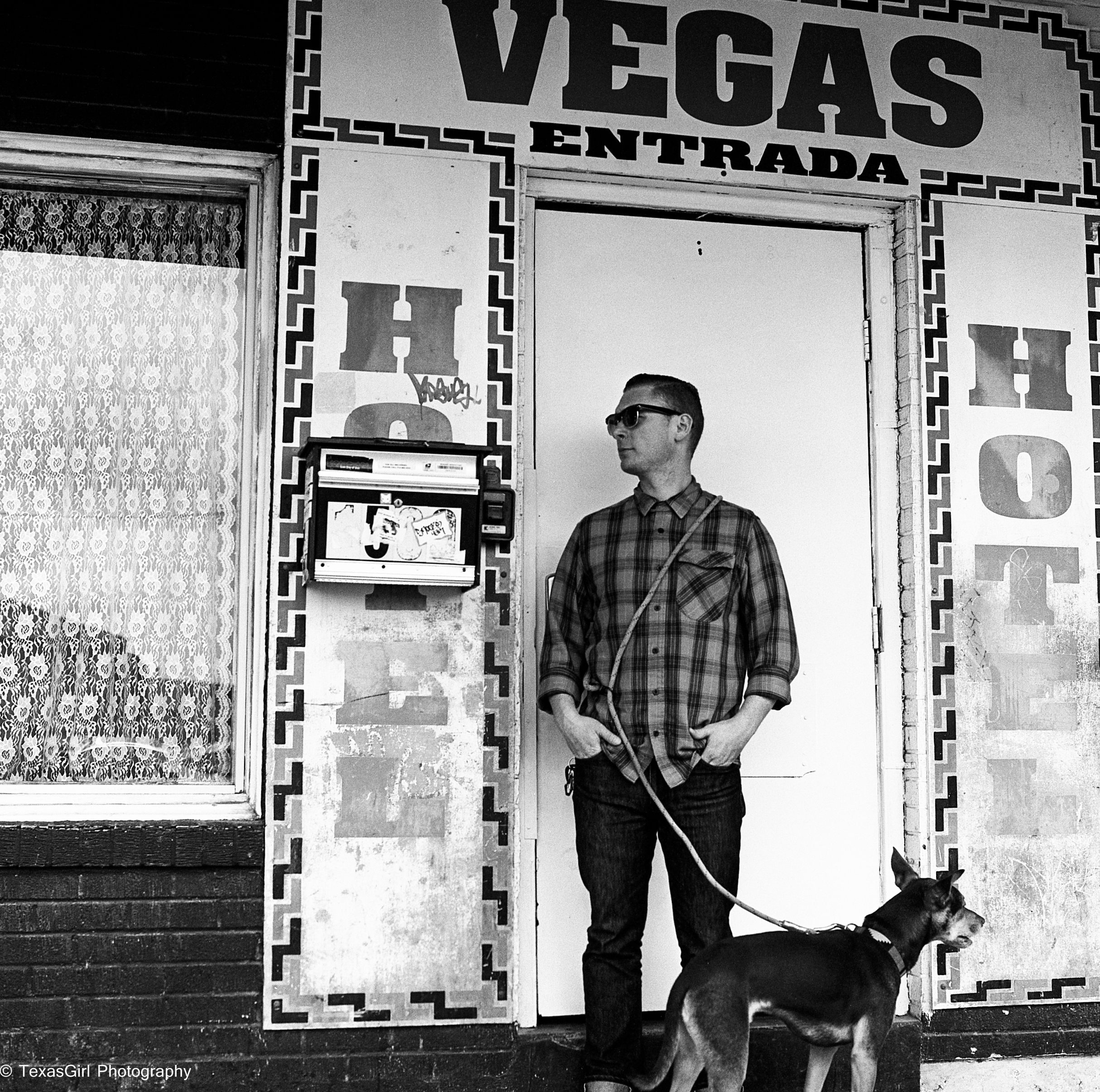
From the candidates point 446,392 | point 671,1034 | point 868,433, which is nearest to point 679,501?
point 446,392

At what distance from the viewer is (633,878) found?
172 inches

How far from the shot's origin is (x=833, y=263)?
5289 mm

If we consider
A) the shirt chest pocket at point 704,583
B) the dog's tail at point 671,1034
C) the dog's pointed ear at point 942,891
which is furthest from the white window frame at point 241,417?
the dog's pointed ear at point 942,891

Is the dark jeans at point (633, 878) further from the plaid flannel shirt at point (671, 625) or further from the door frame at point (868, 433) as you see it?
the door frame at point (868, 433)

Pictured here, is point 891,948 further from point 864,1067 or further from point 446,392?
point 446,392

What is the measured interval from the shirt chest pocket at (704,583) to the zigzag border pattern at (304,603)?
670mm

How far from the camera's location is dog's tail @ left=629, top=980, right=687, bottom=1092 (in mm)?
3680

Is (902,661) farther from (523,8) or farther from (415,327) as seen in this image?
(523,8)

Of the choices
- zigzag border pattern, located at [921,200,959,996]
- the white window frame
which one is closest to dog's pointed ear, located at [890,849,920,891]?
zigzag border pattern, located at [921,200,959,996]

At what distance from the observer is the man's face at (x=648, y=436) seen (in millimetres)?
4492

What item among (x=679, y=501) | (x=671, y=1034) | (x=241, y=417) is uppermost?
(x=241, y=417)

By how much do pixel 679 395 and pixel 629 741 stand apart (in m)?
1.12

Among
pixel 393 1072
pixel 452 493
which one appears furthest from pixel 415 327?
pixel 393 1072

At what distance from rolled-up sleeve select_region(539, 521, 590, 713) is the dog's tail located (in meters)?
1.06
